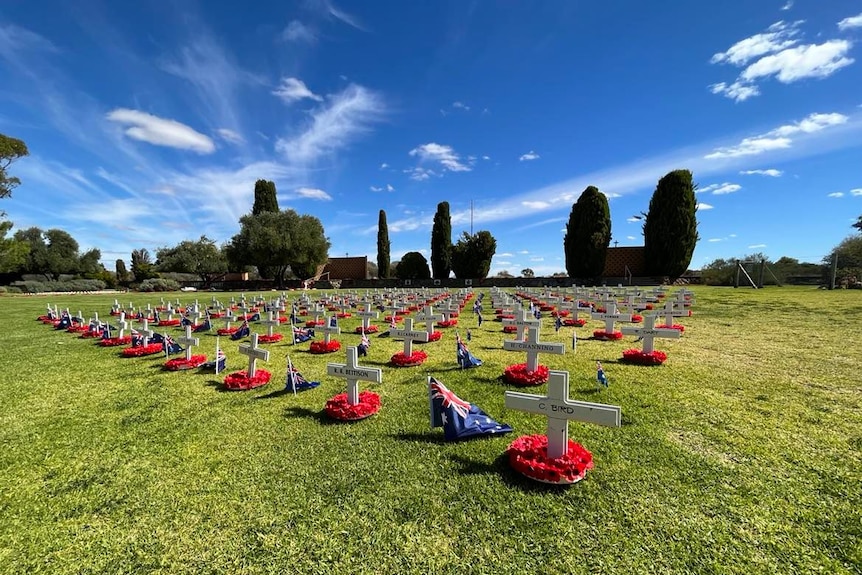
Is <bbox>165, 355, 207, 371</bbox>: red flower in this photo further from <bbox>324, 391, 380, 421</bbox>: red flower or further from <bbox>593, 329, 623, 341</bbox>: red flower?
<bbox>593, 329, 623, 341</bbox>: red flower

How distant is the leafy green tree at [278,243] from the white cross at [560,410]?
42348 mm

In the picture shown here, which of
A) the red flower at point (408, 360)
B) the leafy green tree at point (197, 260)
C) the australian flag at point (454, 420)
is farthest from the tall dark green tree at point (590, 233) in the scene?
the leafy green tree at point (197, 260)

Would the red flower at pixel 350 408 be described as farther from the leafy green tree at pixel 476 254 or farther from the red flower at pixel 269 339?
the leafy green tree at pixel 476 254

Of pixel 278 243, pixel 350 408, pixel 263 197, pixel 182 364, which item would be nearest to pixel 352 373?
pixel 350 408

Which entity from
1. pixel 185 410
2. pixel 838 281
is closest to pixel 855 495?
pixel 185 410

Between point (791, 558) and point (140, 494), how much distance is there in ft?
18.6

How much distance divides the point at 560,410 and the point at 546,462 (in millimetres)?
543

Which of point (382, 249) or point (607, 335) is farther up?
point (382, 249)

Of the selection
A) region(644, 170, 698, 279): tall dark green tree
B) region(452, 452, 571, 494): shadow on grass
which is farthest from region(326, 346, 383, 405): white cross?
region(644, 170, 698, 279): tall dark green tree

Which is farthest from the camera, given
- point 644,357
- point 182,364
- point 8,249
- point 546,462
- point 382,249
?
point 382,249

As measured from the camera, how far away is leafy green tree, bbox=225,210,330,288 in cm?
4212

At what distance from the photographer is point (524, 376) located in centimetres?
681

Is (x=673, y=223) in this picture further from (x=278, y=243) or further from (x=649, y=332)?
(x=278, y=243)

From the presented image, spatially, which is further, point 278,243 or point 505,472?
point 278,243
